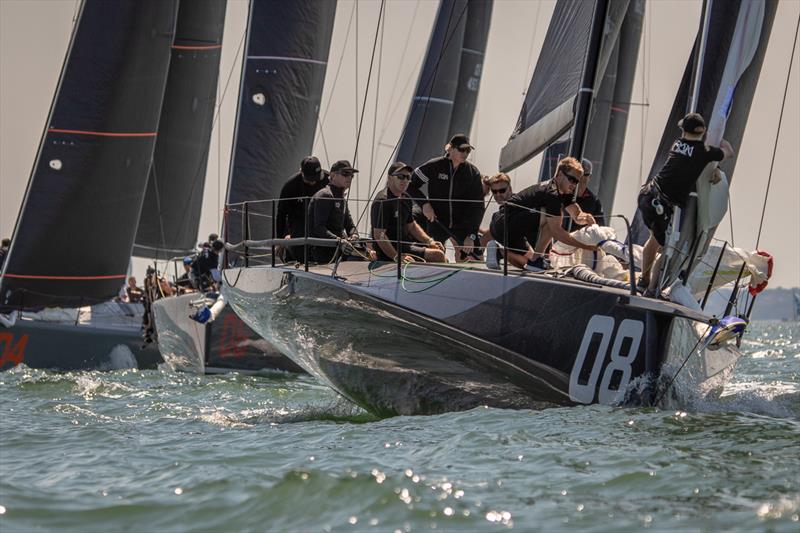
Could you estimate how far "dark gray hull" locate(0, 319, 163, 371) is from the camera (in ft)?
53.2

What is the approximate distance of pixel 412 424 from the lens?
6863 mm

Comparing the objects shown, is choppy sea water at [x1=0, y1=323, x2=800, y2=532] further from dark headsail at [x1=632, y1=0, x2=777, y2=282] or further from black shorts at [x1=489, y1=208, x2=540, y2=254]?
dark headsail at [x1=632, y1=0, x2=777, y2=282]

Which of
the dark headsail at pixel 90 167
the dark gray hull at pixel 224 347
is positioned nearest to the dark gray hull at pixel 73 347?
the dark headsail at pixel 90 167

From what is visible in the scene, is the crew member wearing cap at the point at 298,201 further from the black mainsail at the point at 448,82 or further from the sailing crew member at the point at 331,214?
the black mainsail at the point at 448,82

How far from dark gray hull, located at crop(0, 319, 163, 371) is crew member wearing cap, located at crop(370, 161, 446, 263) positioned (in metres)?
9.31

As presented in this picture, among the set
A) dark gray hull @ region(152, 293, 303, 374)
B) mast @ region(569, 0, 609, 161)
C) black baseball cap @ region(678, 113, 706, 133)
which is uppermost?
mast @ region(569, 0, 609, 161)

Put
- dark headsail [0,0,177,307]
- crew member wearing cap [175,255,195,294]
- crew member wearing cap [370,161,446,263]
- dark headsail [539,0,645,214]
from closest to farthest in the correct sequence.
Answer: crew member wearing cap [370,161,446,263], dark headsail [0,0,177,307], crew member wearing cap [175,255,195,294], dark headsail [539,0,645,214]

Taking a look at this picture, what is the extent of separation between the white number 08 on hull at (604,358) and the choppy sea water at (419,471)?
0.33 ft

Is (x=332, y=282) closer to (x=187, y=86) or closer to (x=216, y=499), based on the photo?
(x=216, y=499)

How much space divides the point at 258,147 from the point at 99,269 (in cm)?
306

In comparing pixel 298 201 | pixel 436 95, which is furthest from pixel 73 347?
pixel 298 201

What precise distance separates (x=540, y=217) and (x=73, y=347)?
10637 mm

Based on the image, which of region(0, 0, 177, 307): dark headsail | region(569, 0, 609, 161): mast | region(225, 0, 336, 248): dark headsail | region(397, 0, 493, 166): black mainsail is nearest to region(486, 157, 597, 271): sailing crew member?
region(569, 0, 609, 161): mast

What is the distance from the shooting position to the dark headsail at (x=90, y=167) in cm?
1653
